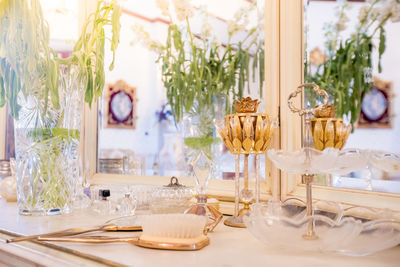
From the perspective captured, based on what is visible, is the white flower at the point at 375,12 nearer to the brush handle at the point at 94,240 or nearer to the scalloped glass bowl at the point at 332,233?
the scalloped glass bowl at the point at 332,233

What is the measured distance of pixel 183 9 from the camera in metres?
1.22

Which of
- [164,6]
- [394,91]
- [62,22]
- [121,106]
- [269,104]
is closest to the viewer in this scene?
[394,91]

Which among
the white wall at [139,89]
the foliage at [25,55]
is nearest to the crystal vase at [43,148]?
the foliage at [25,55]

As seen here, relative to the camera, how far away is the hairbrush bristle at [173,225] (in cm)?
63

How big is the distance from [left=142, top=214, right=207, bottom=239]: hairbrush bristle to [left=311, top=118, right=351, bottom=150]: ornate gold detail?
34cm

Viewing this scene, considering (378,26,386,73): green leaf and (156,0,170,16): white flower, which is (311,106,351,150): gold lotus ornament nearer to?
(378,26,386,73): green leaf

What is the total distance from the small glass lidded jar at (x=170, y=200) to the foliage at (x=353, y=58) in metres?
0.42

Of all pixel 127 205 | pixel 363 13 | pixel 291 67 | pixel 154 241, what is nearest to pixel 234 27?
pixel 291 67

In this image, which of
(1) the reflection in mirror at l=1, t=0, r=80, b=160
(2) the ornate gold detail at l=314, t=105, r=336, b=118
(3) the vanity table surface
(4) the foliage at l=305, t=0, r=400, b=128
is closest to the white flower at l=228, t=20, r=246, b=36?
(4) the foliage at l=305, t=0, r=400, b=128

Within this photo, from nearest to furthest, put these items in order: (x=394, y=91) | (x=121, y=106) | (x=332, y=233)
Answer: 1. (x=332, y=233)
2. (x=394, y=91)
3. (x=121, y=106)

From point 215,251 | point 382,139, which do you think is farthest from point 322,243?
point 382,139

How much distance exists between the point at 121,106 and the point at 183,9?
16.1 inches

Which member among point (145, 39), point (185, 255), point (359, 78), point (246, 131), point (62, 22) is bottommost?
point (185, 255)

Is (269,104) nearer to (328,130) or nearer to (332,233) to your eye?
(328,130)
